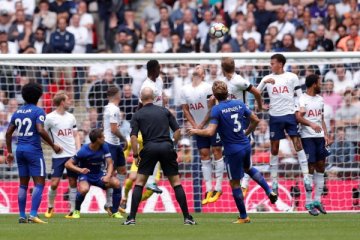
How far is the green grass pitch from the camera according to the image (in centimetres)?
1669

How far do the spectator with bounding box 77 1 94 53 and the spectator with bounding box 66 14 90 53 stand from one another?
110 millimetres

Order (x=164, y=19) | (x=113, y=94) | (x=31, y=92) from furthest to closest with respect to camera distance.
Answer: (x=164, y=19), (x=113, y=94), (x=31, y=92)

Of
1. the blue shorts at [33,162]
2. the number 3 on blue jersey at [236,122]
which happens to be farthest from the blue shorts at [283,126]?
the blue shorts at [33,162]

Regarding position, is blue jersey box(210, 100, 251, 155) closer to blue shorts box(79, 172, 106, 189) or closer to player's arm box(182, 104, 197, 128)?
player's arm box(182, 104, 197, 128)

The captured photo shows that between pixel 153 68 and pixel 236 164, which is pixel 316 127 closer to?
pixel 153 68

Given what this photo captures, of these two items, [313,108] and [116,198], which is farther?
[313,108]

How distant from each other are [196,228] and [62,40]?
1278cm

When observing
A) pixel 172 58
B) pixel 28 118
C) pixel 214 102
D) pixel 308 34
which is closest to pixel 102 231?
pixel 28 118

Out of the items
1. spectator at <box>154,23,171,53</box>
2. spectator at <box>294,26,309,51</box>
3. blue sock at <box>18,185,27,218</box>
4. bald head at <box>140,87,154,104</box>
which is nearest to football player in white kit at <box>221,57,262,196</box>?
bald head at <box>140,87,154,104</box>

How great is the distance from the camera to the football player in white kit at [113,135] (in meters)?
22.5

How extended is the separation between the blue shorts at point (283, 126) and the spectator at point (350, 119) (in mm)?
2349

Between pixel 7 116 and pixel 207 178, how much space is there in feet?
16.4

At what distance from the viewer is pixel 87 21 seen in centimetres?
3119

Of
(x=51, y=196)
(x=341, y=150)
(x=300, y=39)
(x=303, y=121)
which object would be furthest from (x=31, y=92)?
(x=300, y=39)
